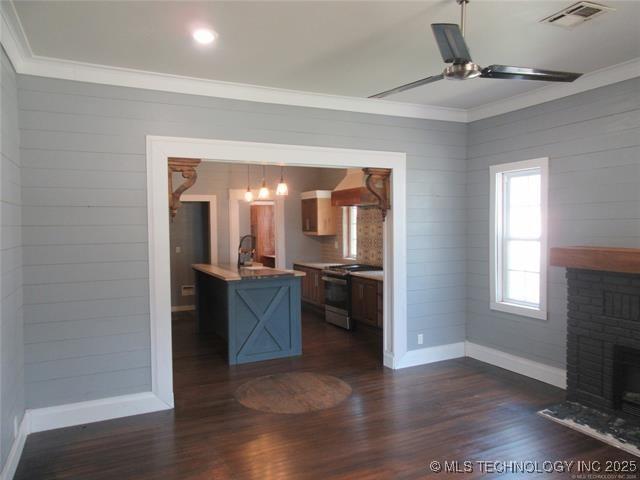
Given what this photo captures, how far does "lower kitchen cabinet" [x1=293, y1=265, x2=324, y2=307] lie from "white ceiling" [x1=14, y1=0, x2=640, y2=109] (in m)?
4.30

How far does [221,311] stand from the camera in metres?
6.12

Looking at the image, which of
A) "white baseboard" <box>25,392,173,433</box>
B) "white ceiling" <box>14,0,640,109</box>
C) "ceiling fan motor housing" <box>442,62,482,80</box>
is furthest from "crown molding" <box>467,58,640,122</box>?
"white baseboard" <box>25,392,173,433</box>

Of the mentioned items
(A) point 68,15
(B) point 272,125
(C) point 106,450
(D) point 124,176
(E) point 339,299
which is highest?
(A) point 68,15

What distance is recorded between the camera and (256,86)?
13.9ft

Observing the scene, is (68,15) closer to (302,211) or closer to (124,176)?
(124,176)

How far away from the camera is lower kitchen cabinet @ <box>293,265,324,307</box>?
7.93 meters

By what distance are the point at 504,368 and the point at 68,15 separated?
4.95 m

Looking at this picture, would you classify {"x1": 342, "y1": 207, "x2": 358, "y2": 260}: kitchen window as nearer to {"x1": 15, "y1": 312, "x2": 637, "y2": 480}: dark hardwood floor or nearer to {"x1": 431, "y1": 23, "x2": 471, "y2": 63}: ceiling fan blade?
{"x1": 15, "y1": 312, "x2": 637, "y2": 480}: dark hardwood floor

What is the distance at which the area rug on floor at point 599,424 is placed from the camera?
328 centimetres

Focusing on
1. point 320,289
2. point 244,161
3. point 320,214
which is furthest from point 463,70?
point 320,214

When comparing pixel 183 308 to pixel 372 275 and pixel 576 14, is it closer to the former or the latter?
pixel 372 275

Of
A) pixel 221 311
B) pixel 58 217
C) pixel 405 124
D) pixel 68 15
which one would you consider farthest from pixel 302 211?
pixel 68 15

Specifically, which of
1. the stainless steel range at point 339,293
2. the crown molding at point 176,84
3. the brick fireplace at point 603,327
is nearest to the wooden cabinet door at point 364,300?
the stainless steel range at point 339,293

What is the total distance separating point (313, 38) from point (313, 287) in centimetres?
546
